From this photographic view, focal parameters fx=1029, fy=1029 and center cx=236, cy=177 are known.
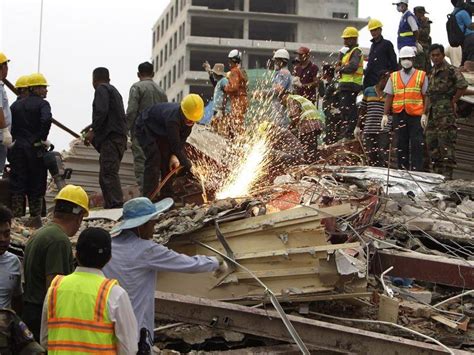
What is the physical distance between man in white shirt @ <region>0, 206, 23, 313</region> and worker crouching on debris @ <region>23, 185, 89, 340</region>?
2.5 inches

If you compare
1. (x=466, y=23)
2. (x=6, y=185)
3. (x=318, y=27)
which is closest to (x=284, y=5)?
(x=318, y=27)

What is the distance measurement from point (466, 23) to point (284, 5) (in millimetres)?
54373

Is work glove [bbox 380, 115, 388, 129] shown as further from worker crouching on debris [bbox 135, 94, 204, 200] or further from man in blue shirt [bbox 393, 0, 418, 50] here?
worker crouching on debris [bbox 135, 94, 204, 200]

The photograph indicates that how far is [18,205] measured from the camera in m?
11.3

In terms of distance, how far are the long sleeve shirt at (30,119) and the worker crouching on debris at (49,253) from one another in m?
4.56

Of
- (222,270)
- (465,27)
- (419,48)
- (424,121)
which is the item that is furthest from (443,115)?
(222,270)

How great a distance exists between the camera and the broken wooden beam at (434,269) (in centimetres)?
884

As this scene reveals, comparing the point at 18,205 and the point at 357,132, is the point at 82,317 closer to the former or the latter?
the point at 18,205

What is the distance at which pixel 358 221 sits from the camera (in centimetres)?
942

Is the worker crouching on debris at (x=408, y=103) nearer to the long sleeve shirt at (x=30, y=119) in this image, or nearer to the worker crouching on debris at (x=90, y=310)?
the long sleeve shirt at (x=30, y=119)

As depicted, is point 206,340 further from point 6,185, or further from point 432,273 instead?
point 6,185

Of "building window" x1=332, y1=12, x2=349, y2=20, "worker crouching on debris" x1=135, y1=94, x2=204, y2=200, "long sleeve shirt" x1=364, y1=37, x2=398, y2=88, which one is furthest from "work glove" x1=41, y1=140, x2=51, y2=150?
"building window" x1=332, y1=12, x2=349, y2=20

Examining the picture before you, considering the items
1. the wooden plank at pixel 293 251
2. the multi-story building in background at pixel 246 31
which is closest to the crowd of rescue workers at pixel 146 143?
the wooden plank at pixel 293 251

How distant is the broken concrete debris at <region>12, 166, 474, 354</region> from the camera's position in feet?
25.3
